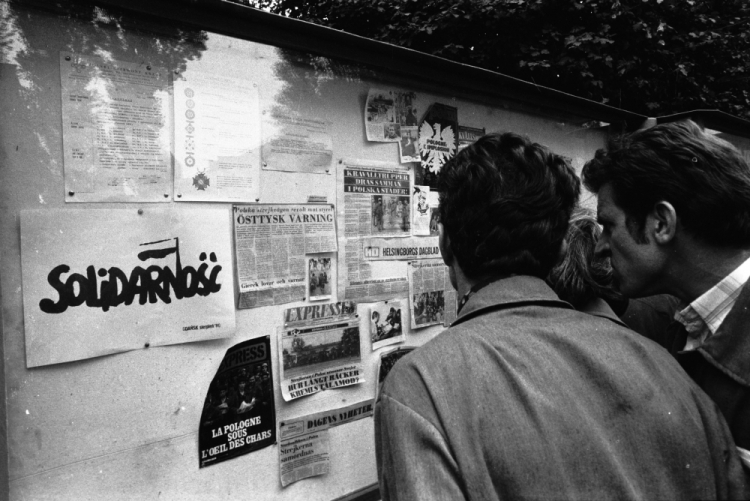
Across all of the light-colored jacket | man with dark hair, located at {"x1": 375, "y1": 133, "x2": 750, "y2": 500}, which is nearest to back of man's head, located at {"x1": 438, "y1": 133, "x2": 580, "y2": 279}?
man with dark hair, located at {"x1": 375, "y1": 133, "x2": 750, "y2": 500}

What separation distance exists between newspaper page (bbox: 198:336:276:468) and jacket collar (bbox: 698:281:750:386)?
1.35 m

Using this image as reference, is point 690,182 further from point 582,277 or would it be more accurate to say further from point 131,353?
point 131,353

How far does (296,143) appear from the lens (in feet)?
6.53

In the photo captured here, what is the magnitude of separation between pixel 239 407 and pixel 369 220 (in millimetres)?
872

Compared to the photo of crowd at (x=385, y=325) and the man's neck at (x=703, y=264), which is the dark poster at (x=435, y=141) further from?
the man's neck at (x=703, y=264)

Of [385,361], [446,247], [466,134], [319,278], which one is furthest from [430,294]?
[446,247]

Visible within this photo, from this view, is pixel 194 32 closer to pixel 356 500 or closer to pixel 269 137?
→ pixel 269 137

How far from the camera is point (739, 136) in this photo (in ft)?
12.3

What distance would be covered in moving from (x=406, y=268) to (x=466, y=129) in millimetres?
782

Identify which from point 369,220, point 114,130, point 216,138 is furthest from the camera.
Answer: point 369,220

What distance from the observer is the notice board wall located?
143 centimetres

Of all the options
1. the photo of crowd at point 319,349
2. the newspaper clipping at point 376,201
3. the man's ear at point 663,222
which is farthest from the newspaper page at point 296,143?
the man's ear at point 663,222

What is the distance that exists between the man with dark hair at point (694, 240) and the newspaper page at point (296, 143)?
1.03 m

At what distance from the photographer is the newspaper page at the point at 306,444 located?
6.38 feet
